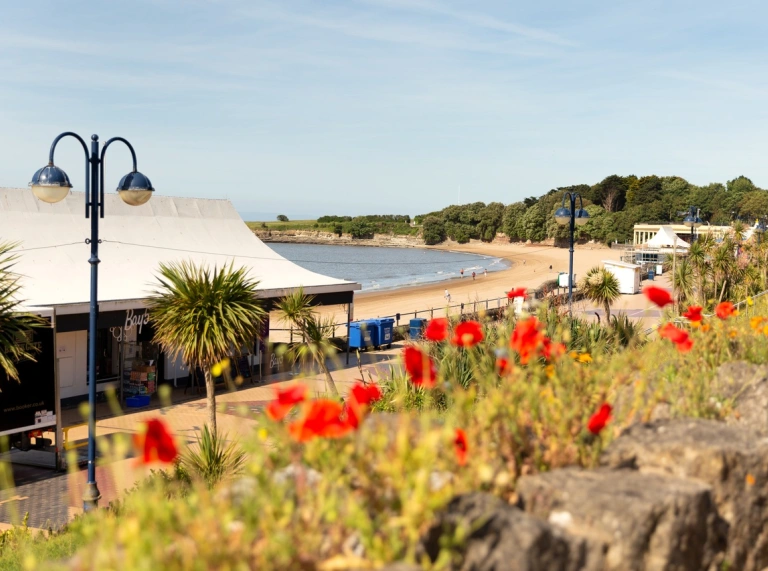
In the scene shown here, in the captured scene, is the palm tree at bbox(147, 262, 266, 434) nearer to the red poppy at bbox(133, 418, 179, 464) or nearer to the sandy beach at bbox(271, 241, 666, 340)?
the sandy beach at bbox(271, 241, 666, 340)

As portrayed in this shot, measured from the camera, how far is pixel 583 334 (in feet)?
39.0

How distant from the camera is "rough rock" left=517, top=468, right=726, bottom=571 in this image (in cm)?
276

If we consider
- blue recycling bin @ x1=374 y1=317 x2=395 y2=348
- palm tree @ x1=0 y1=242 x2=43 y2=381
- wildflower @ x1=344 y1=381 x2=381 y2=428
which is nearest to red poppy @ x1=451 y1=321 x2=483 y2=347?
wildflower @ x1=344 y1=381 x2=381 y2=428

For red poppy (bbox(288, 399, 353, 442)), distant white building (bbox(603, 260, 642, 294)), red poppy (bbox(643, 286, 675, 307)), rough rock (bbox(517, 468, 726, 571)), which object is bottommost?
distant white building (bbox(603, 260, 642, 294))

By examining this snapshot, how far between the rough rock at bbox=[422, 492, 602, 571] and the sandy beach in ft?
34.2

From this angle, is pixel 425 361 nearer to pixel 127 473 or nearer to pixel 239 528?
pixel 239 528

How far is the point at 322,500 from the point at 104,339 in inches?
768

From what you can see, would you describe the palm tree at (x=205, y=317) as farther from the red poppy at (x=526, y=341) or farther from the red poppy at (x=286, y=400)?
the red poppy at (x=286, y=400)

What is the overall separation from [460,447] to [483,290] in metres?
62.7

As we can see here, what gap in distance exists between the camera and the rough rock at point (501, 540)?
2.44 m

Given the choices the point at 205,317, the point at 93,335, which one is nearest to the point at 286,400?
the point at 93,335

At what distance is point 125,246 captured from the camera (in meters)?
22.1

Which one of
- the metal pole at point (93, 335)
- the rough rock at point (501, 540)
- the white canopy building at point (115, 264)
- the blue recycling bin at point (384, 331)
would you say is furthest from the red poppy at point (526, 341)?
the blue recycling bin at point (384, 331)

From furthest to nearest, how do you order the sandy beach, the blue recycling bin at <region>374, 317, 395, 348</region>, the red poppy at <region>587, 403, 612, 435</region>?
the sandy beach < the blue recycling bin at <region>374, 317, 395, 348</region> < the red poppy at <region>587, 403, 612, 435</region>
